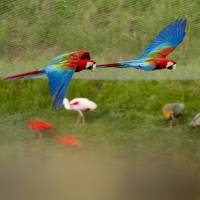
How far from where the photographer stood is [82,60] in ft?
4.24

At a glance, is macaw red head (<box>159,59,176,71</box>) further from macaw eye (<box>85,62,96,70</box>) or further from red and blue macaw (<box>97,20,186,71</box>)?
macaw eye (<box>85,62,96,70</box>)

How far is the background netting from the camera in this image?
4.26 ft

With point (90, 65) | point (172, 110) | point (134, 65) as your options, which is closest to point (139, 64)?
point (134, 65)

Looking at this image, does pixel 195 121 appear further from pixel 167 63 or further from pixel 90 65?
pixel 90 65

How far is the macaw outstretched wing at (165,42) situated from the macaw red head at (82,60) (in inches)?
4.5

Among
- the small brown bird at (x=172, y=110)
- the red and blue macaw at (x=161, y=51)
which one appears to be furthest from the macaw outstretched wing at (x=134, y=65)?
the small brown bird at (x=172, y=110)

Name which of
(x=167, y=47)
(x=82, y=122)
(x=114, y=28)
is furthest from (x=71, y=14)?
(x=82, y=122)

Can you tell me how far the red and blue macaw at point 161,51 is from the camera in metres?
1.31

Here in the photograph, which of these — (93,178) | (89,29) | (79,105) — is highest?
(89,29)

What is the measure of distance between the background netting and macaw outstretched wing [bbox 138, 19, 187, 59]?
0.01 meters

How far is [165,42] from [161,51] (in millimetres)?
22

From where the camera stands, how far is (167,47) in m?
1.33

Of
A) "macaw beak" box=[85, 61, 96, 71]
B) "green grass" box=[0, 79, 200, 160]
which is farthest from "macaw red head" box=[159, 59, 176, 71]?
"green grass" box=[0, 79, 200, 160]

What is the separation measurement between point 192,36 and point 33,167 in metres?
0.47
